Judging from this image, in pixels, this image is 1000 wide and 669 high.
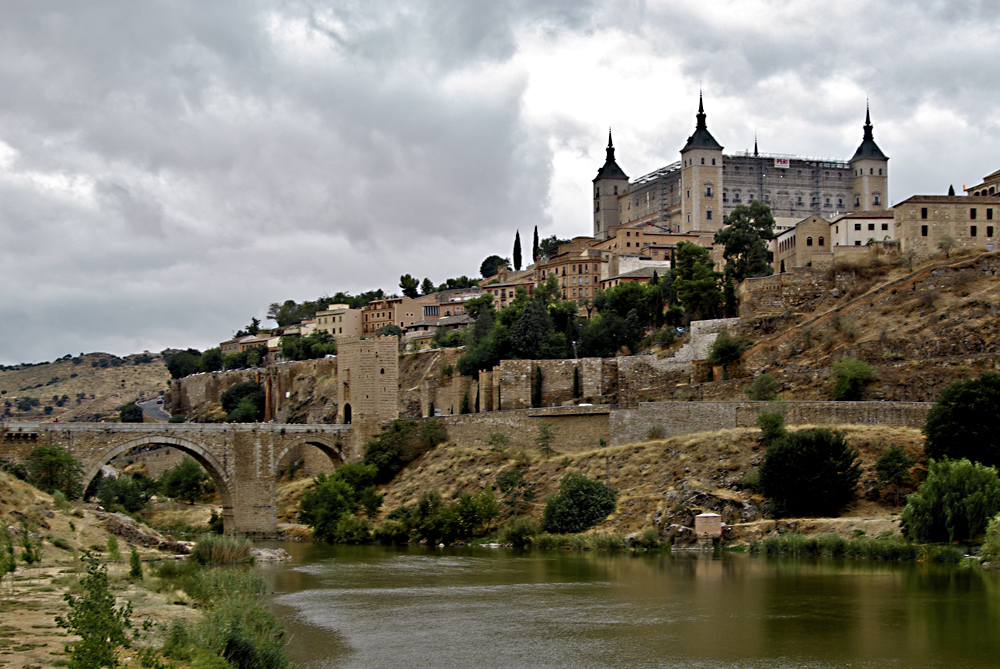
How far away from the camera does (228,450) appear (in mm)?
47844

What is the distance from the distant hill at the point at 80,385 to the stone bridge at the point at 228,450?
6116 cm

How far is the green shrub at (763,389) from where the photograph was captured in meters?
42.9

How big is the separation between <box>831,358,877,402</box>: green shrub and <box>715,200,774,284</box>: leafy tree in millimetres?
14147

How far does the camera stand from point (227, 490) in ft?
155

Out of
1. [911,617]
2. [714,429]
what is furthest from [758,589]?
[714,429]

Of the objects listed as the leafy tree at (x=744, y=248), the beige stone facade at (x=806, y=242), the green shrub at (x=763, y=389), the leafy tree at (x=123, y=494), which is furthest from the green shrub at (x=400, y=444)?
the beige stone facade at (x=806, y=242)

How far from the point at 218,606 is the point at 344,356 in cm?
3774

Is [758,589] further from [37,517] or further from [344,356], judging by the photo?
[344,356]

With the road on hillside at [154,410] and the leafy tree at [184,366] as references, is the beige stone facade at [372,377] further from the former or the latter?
the leafy tree at [184,366]

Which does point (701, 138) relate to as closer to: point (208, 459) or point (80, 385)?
point (208, 459)

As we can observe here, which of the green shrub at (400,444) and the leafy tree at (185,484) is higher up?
the green shrub at (400,444)

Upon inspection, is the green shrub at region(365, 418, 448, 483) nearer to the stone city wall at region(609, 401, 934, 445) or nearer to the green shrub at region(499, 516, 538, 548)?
the stone city wall at region(609, 401, 934, 445)

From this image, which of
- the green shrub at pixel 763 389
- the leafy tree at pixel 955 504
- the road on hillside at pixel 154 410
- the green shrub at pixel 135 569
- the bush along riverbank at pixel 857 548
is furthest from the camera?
the road on hillside at pixel 154 410

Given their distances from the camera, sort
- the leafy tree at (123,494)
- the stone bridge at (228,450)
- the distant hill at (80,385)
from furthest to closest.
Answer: the distant hill at (80,385)
the leafy tree at (123,494)
the stone bridge at (228,450)
